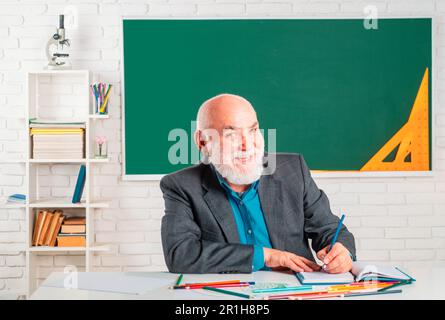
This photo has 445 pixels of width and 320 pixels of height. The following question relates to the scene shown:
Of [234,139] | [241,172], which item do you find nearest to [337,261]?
[241,172]

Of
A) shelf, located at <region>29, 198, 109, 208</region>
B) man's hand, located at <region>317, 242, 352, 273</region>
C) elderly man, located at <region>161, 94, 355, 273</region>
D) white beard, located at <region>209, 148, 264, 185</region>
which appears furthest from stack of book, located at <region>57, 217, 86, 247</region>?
man's hand, located at <region>317, 242, 352, 273</region>

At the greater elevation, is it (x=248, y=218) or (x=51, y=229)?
(x=248, y=218)

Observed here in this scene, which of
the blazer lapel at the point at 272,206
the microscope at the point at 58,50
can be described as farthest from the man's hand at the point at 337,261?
the microscope at the point at 58,50

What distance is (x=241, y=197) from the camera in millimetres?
2322

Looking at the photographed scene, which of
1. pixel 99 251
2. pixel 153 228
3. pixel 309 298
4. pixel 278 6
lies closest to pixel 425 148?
pixel 278 6

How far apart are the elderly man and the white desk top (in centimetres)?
22

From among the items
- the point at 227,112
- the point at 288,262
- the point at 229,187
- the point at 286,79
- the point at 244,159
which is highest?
the point at 286,79

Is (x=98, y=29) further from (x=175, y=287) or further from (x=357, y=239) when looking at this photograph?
(x=175, y=287)

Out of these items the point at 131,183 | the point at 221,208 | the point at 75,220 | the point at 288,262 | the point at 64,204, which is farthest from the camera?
the point at 131,183

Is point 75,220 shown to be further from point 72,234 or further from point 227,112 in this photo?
point 227,112

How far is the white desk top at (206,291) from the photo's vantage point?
168 cm

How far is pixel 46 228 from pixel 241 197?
1.99 m
